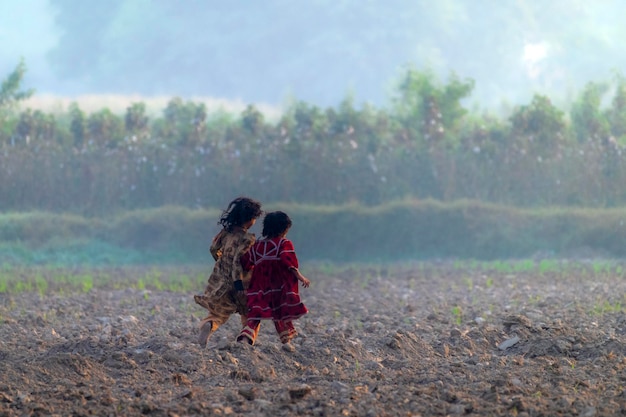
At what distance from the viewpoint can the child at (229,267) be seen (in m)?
7.71

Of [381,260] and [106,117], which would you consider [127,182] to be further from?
[381,260]

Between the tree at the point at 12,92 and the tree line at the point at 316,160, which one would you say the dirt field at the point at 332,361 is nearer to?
the tree line at the point at 316,160

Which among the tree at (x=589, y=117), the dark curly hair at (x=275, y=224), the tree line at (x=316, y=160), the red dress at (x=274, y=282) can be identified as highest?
the tree at (x=589, y=117)

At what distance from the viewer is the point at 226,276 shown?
7766 millimetres

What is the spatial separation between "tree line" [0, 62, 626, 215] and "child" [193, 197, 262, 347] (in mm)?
16757

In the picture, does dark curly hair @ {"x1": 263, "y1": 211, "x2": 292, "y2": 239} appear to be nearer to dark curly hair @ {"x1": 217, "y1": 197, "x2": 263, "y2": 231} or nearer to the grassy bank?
dark curly hair @ {"x1": 217, "y1": 197, "x2": 263, "y2": 231}

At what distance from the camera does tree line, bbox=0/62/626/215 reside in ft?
79.9

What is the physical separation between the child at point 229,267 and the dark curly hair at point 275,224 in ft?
0.55

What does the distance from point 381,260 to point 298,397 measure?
630 inches

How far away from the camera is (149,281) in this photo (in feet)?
50.1

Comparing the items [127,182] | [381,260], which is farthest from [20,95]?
[381,260]

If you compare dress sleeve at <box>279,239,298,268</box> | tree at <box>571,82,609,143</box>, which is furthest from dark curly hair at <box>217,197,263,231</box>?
tree at <box>571,82,609,143</box>

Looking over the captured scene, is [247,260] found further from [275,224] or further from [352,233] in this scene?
[352,233]

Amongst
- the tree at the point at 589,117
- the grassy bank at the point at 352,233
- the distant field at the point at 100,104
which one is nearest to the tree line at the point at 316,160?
the tree at the point at 589,117
